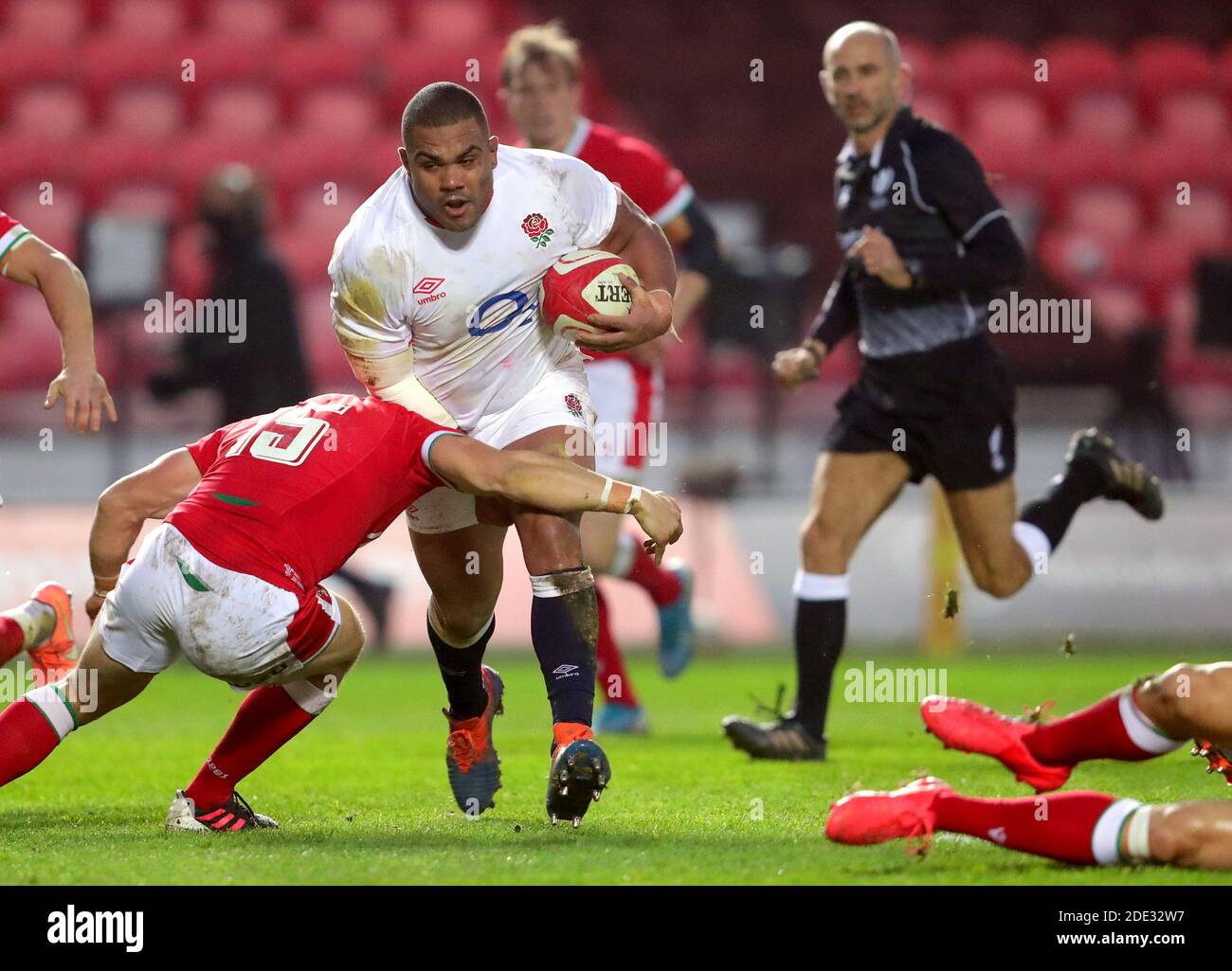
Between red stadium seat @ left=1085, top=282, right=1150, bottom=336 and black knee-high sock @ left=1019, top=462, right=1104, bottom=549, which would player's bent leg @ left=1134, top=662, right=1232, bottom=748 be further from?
red stadium seat @ left=1085, top=282, right=1150, bottom=336

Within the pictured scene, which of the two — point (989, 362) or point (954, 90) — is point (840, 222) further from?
point (954, 90)

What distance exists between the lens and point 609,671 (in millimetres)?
6699

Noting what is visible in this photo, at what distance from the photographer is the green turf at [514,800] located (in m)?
3.57

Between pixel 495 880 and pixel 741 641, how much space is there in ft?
19.6

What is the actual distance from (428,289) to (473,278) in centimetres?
12

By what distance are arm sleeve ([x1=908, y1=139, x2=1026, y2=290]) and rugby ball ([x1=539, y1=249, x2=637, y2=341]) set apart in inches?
63.0

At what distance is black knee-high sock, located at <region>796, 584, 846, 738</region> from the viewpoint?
575cm

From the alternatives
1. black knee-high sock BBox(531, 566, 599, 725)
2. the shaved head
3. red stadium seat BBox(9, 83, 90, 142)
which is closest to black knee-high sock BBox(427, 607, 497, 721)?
black knee-high sock BBox(531, 566, 599, 725)

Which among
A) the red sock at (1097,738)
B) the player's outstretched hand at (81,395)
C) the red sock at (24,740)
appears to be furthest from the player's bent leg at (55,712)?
the red sock at (1097,738)

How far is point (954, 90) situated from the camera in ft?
44.8

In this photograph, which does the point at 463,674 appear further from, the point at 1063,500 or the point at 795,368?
the point at 1063,500

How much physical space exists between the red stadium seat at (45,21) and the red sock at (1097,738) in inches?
444

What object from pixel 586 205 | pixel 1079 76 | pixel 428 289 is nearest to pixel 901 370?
pixel 586 205

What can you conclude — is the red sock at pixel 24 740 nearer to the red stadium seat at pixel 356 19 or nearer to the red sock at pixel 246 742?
the red sock at pixel 246 742
